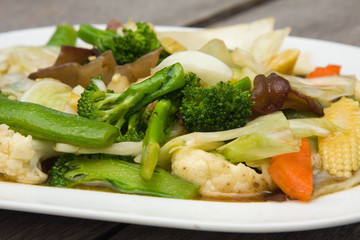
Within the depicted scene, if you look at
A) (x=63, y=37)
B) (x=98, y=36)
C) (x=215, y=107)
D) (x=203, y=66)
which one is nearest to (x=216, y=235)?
(x=215, y=107)

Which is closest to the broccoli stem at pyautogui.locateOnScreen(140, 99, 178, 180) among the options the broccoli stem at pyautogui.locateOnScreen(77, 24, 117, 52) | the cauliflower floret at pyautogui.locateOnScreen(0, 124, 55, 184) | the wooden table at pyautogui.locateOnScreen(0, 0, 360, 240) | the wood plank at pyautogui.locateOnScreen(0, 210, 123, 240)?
the wood plank at pyautogui.locateOnScreen(0, 210, 123, 240)

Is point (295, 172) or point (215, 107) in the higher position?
point (215, 107)

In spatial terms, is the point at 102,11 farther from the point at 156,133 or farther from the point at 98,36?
the point at 156,133

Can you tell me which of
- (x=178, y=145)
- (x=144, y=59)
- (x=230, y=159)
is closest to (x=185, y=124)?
(x=178, y=145)

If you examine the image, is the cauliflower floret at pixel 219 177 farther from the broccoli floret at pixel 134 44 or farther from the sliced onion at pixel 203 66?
the broccoli floret at pixel 134 44

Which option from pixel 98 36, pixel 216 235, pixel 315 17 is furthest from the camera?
pixel 315 17

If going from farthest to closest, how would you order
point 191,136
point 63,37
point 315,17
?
point 315,17
point 63,37
point 191,136

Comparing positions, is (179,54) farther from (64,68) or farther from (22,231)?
(22,231)
